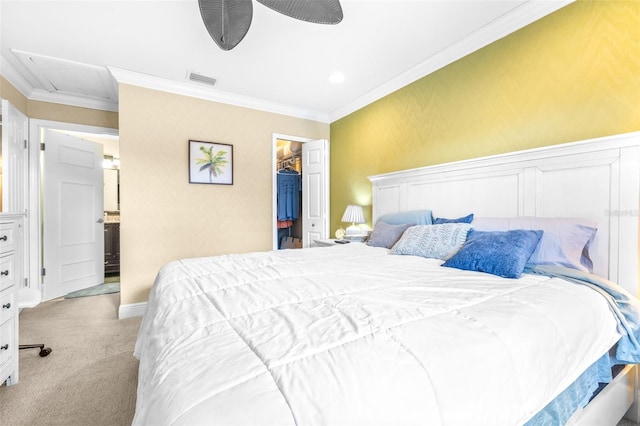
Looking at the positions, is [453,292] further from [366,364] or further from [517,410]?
[366,364]

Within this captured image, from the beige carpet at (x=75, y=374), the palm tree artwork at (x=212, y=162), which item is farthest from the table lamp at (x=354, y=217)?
the beige carpet at (x=75, y=374)

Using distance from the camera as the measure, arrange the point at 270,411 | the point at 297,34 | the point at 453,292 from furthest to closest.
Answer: the point at 297,34 → the point at 453,292 → the point at 270,411

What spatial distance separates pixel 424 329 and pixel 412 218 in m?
1.91

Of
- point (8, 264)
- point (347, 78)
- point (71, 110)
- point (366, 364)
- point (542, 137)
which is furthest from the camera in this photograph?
point (71, 110)

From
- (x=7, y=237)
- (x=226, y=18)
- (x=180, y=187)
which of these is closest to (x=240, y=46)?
(x=226, y=18)

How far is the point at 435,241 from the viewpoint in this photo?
202cm

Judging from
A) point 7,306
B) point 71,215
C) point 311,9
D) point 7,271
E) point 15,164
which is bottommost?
point 7,306

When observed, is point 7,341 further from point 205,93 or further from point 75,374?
point 205,93

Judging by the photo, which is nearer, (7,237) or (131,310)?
(7,237)

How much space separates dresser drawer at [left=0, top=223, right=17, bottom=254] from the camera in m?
1.59

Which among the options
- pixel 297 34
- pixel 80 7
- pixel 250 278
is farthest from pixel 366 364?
pixel 80 7

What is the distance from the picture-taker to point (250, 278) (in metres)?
1.45

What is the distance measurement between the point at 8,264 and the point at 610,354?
325cm

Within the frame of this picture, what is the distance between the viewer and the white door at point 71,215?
3.51 metres
